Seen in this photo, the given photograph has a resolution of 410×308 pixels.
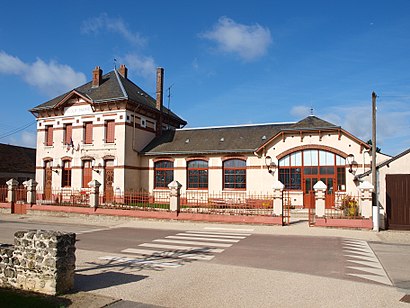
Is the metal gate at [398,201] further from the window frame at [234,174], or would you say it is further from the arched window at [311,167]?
the window frame at [234,174]

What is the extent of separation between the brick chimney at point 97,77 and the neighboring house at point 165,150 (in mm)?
80

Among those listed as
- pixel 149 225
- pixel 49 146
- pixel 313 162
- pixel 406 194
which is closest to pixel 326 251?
pixel 406 194

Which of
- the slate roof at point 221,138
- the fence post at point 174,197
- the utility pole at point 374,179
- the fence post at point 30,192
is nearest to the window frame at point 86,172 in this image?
the slate roof at point 221,138

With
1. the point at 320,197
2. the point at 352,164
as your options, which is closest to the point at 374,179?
the point at 320,197

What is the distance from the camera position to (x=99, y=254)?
10500mm

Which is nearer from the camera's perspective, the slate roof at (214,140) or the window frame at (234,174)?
the window frame at (234,174)

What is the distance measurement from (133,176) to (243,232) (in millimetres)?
14570

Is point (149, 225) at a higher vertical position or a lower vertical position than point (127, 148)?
lower

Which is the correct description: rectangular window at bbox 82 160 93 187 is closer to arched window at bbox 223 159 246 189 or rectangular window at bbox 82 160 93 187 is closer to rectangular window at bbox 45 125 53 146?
rectangular window at bbox 45 125 53 146

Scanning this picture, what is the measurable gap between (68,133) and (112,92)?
16.5ft

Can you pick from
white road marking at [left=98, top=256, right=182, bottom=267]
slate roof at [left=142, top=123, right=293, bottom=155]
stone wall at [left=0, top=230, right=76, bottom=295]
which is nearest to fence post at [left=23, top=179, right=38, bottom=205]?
slate roof at [left=142, top=123, right=293, bottom=155]

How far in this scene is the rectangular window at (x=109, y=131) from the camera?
28.3m

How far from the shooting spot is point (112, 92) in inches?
1126

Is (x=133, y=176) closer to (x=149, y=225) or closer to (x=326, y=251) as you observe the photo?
(x=149, y=225)
